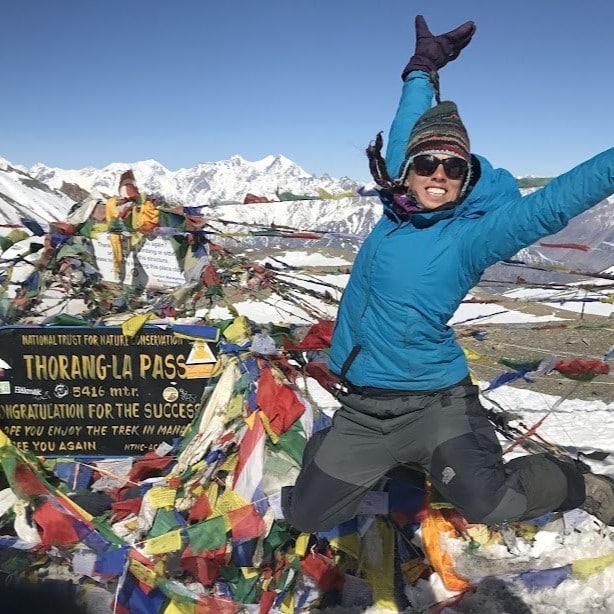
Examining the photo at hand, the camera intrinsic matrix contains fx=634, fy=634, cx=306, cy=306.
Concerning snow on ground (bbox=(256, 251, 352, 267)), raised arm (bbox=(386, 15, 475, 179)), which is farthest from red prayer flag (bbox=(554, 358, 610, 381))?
snow on ground (bbox=(256, 251, 352, 267))

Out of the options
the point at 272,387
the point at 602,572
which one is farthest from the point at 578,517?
the point at 272,387

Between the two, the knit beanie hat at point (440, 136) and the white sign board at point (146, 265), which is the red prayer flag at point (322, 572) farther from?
the white sign board at point (146, 265)

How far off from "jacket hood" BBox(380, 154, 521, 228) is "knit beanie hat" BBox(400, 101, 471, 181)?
0.34 ft

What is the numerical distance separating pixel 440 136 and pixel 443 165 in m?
0.12

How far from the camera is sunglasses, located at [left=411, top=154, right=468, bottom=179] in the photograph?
2.49 m

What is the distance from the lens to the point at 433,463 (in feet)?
8.41

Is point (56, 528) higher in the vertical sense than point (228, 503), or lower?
lower

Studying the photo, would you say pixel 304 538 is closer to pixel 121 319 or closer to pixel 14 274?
pixel 121 319

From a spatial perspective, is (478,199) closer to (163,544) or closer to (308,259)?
(163,544)

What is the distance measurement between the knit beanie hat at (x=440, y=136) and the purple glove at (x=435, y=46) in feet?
2.08

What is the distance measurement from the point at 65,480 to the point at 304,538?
167 centimetres

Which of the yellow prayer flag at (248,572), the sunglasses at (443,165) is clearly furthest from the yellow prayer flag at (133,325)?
the sunglasses at (443,165)

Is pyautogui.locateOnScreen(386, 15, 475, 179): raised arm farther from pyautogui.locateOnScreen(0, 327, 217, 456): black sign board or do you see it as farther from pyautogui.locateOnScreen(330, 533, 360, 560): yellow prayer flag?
pyautogui.locateOnScreen(330, 533, 360, 560): yellow prayer flag

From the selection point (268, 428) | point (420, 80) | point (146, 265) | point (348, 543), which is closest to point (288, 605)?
point (348, 543)
